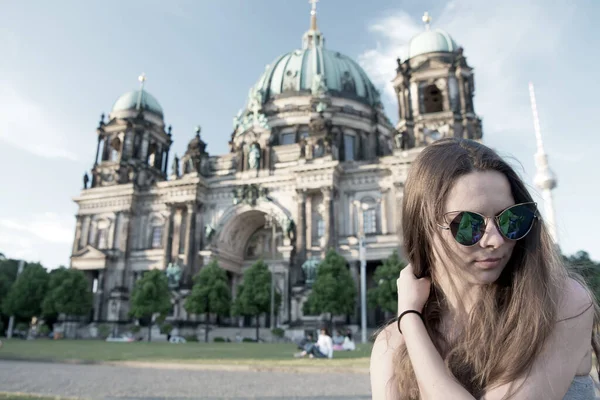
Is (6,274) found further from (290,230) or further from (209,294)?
(290,230)

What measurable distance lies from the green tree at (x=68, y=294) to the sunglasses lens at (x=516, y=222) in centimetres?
4180

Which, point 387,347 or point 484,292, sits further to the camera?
point 387,347

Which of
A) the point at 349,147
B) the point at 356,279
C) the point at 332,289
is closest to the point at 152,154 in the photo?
the point at 349,147

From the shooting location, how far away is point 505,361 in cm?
147

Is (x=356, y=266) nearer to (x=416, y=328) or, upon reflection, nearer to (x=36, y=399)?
(x=36, y=399)

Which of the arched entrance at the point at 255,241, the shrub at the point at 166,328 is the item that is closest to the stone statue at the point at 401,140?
the arched entrance at the point at 255,241

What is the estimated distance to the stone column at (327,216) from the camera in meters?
35.7

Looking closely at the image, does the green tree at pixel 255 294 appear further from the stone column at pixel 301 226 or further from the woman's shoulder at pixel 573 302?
the woman's shoulder at pixel 573 302

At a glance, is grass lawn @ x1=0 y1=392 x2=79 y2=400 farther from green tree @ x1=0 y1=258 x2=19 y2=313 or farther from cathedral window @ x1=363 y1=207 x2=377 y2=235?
green tree @ x1=0 y1=258 x2=19 y2=313

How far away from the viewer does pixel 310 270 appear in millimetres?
34250

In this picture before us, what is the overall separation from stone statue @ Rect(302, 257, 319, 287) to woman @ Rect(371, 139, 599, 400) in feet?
106

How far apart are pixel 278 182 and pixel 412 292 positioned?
126 ft

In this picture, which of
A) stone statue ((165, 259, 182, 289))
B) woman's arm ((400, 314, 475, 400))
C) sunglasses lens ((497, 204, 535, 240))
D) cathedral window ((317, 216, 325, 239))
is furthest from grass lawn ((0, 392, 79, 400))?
stone statue ((165, 259, 182, 289))

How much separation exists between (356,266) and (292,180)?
29.8 feet
